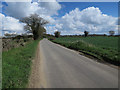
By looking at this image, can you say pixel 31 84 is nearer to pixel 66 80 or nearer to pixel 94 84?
pixel 66 80

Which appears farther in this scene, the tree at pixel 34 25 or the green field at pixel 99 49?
the tree at pixel 34 25

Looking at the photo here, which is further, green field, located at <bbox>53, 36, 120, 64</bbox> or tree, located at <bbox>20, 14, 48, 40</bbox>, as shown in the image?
tree, located at <bbox>20, 14, 48, 40</bbox>

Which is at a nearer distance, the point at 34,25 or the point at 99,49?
the point at 99,49

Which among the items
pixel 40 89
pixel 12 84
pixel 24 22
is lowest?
pixel 40 89

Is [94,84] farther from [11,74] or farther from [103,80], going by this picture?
[11,74]

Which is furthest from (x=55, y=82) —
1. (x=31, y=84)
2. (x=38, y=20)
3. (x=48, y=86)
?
(x=38, y=20)

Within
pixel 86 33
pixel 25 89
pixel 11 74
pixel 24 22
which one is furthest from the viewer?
pixel 86 33

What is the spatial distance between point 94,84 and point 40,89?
2379 millimetres

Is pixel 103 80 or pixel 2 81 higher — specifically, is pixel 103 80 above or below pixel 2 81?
below

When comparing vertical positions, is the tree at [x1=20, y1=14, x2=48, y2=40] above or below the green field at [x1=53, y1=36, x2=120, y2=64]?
above

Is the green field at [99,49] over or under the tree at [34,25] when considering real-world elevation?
under

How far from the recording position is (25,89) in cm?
322

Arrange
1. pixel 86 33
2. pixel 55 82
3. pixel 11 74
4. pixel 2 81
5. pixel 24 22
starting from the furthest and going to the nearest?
pixel 86 33
pixel 24 22
pixel 11 74
pixel 55 82
pixel 2 81

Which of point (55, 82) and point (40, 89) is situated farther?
point (55, 82)
